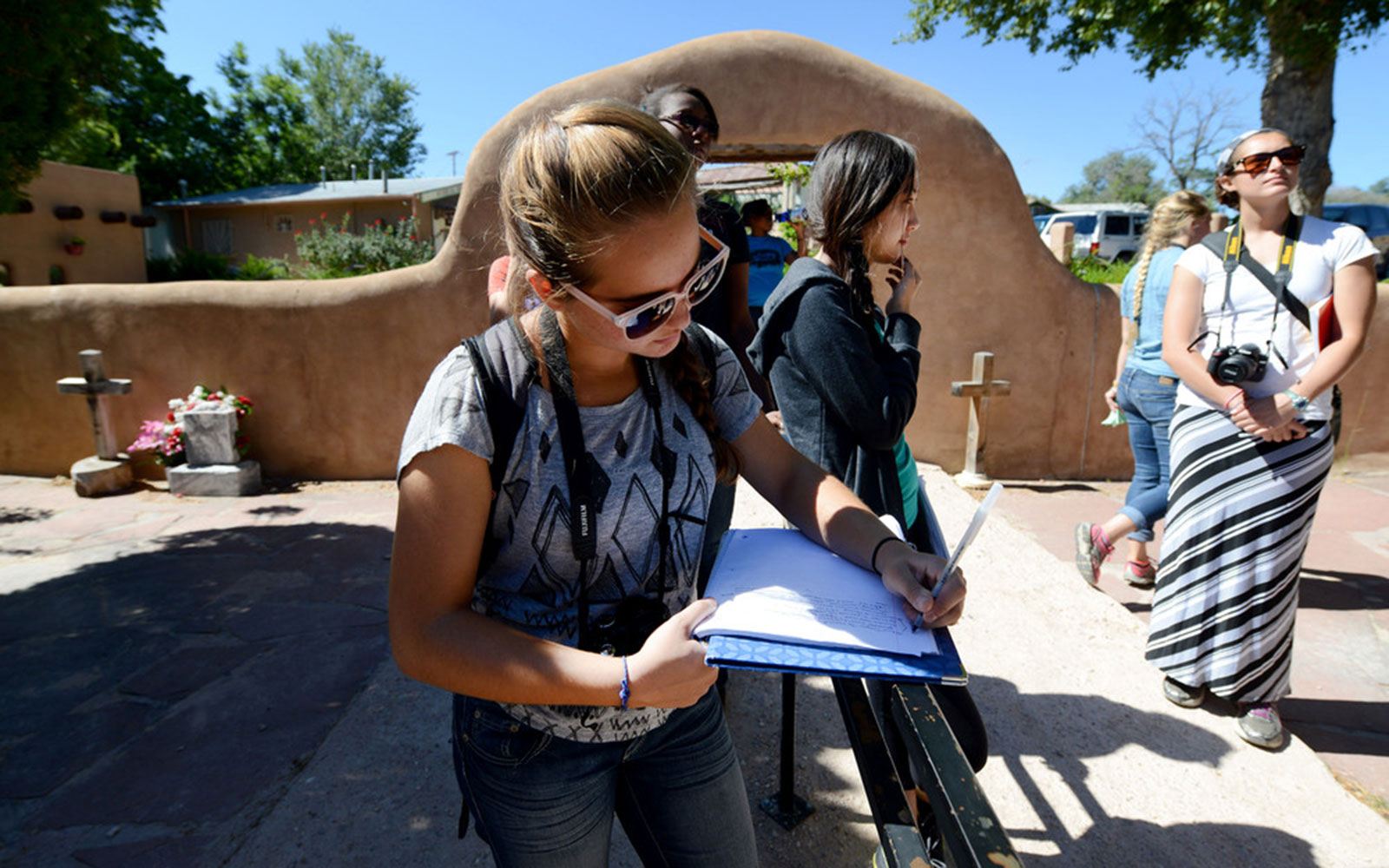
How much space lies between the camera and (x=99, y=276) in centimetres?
1590

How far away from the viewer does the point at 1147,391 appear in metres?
3.88

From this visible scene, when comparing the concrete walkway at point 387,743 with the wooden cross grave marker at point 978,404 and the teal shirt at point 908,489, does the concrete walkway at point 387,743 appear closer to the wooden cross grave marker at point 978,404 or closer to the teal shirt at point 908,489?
the teal shirt at point 908,489

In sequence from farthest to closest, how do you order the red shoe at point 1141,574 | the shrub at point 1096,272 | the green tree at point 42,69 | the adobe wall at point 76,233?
the adobe wall at point 76,233 < the shrub at point 1096,272 < the red shoe at point 1141,574 < the green tree at point 42,69

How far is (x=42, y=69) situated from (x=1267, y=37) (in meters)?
11.0

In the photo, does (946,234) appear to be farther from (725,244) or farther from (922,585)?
(922,585)

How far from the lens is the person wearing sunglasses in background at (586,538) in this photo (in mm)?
980

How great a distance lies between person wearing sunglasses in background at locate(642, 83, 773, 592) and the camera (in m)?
2.41

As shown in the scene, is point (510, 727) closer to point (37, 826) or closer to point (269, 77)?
point (37, 826)

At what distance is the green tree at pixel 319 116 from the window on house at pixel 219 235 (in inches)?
387

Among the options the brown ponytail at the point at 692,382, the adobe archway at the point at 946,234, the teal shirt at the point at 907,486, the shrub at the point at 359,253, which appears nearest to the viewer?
the brown ponytail at the point at 692,382

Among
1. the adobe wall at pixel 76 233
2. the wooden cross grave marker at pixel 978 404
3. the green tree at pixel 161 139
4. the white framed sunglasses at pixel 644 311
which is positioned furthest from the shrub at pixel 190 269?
the white framed sunglasses at pixel 644 311

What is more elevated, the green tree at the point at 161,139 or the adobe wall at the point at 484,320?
the green tree at the point at 161,139

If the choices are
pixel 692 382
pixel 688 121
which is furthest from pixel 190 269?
pixel 692 382

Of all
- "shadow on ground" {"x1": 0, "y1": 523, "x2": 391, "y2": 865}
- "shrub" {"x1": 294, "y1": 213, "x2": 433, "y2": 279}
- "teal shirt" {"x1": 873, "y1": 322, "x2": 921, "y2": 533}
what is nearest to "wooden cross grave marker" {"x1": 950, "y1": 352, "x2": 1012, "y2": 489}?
"teal shirt" {"x1": 873, "y1": 322, "x2": 921, "y2": 533}
